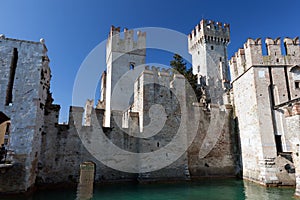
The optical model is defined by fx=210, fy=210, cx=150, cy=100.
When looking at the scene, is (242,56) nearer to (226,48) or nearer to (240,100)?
(240,100)

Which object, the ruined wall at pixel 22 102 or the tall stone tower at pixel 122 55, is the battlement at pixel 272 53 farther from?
the tall stone tower at pixel 122 55

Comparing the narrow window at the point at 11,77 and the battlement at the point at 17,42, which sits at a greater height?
the battlement at the point at 17,42

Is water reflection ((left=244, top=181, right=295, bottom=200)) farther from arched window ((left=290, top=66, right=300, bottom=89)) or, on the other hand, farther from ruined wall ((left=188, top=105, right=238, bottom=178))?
arched window ((left=290, top=66, right=300, bottom=89))

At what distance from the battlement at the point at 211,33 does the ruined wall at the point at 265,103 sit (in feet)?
76.2

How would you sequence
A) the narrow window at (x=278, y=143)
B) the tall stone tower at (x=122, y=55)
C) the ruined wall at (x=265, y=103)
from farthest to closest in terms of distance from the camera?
the tall stone tower at (x=122, y=55)
the narrow window at (x=278, y=143)
the ruined wall at (x=265, y=103)

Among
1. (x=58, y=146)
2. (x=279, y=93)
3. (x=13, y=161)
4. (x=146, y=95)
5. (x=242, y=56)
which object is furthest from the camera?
(x=242, y=56)

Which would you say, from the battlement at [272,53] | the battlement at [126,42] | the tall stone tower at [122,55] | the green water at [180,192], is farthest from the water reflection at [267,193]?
the battlement at [126,42]

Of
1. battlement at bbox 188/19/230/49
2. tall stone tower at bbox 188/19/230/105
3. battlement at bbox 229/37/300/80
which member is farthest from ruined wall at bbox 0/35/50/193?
battlement at bbox 188/19/230/49

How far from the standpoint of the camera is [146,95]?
42.7 ft

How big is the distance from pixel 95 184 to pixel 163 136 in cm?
465

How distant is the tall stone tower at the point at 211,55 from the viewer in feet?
108

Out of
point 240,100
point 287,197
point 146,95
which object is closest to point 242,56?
point 240,100

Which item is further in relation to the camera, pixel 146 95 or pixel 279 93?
pixel 146 95

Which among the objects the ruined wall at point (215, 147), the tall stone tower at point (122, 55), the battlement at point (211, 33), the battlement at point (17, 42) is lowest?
the ruined wall at point (215, 147)
